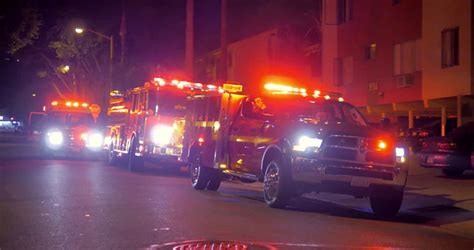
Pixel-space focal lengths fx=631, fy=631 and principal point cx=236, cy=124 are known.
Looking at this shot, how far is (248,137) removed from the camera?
42.0 feet

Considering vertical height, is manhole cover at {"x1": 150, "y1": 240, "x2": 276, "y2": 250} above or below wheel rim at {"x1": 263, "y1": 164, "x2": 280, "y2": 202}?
below

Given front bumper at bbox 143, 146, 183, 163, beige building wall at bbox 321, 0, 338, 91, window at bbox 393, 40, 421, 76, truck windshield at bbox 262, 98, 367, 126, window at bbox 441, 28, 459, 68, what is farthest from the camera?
beige building wall at bbox 321, 0, 338, 91

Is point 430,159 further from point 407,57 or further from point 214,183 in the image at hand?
point 407,57

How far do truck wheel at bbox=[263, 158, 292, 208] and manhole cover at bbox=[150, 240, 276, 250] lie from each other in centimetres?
334

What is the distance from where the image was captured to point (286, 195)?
451 inches

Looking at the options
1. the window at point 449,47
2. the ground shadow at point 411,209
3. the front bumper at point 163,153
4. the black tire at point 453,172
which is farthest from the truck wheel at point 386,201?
the window at point 449,47

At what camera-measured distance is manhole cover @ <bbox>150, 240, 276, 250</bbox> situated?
775 cm

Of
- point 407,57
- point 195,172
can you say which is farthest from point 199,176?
point 407,57

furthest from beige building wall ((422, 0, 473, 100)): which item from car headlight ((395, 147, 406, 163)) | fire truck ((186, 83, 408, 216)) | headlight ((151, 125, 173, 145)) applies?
car headlight ((395, 147, 406, 163))

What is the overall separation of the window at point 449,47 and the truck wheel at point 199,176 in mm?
13024

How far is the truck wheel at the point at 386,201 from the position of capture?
11.1 metres

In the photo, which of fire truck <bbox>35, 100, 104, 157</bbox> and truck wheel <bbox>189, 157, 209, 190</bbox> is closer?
truck wheel <bbox>189, 157, 209, 190</bbox>

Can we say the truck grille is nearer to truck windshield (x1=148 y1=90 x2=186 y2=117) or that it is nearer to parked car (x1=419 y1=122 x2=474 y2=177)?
parked car (x1=419 y1=122 x2=474 y2=177)

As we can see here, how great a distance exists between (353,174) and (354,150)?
41 cm
